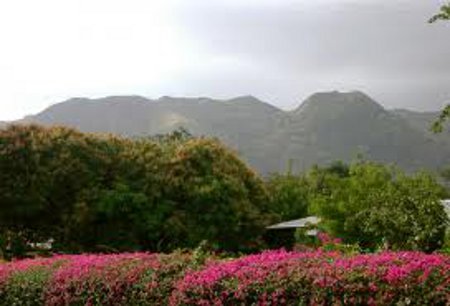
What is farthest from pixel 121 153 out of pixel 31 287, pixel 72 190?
pixel 31 287

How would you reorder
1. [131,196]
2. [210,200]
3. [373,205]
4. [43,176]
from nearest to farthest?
1. [373,205]
2. [43,176]
3. [131,196]
4. [210,200]

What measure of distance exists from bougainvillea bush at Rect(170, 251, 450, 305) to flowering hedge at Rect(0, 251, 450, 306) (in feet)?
0.04

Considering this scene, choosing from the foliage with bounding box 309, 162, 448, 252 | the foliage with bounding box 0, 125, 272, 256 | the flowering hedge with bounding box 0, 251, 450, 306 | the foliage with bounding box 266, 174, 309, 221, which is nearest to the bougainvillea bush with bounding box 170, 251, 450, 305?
the flowering hedge with bounding box 0, 251, 450, 306

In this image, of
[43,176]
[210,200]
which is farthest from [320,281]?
[210,200]

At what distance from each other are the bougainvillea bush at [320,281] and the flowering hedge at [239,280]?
0.04 feet

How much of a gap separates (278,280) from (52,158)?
23.1 meters

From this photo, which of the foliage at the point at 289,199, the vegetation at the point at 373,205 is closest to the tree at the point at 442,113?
the vegetation at the point at 373,205

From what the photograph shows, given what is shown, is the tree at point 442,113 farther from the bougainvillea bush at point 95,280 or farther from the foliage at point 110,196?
the foliage at point 110,196

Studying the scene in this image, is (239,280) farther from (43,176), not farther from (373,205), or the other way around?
(43,176)

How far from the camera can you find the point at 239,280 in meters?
11.1

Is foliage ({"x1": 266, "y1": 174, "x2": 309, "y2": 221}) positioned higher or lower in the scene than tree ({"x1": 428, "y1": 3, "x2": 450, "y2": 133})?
lower

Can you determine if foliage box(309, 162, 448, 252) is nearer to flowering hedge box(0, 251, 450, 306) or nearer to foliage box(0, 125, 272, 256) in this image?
foliage box(0, 125, 272, 256)

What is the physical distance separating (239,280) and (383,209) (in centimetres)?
897

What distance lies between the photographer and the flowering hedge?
980 centimetres
